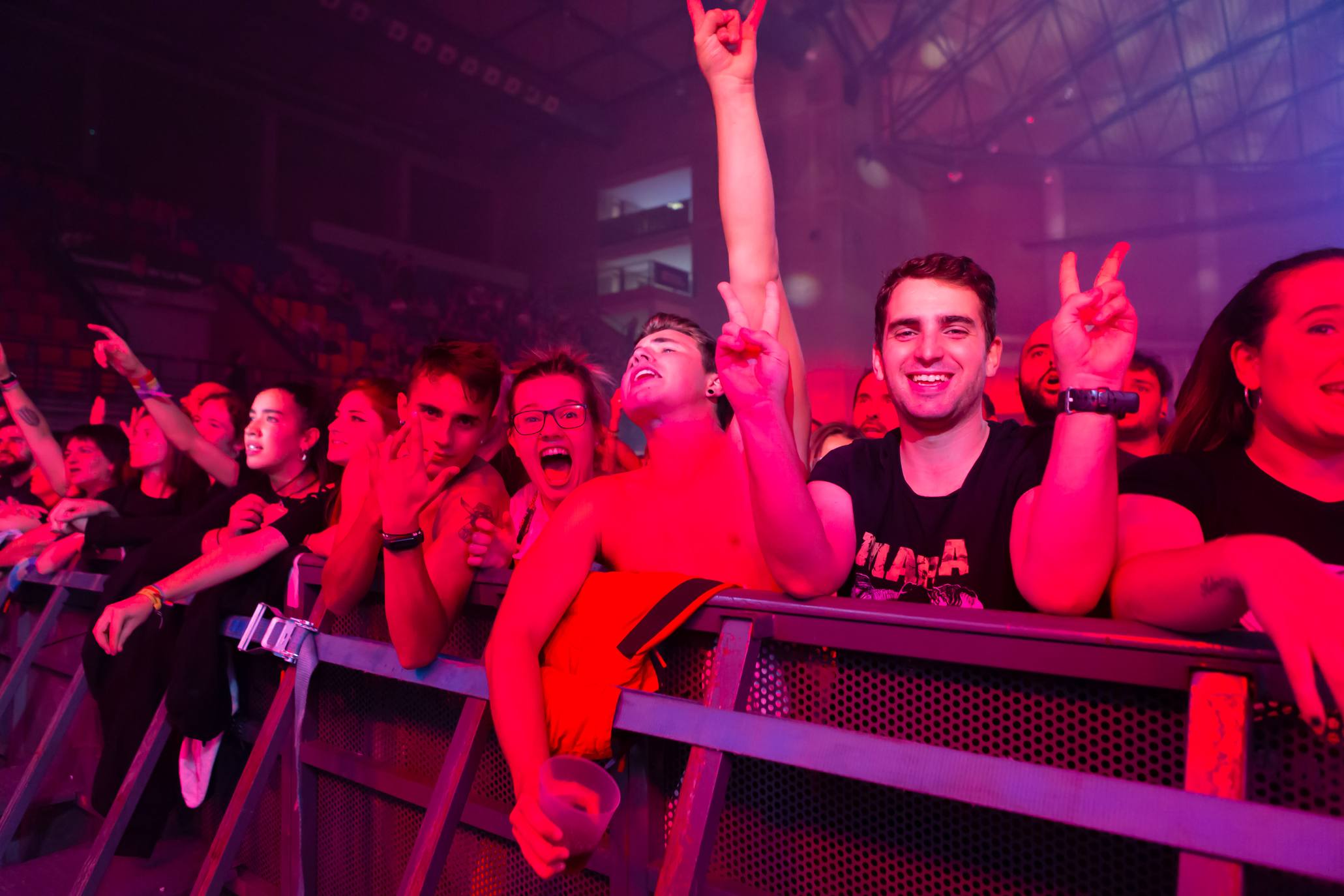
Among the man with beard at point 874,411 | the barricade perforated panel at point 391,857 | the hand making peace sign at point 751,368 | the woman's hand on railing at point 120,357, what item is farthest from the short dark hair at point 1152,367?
the woman's hand on railing at point 120,357

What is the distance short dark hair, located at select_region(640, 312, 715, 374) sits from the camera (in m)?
1.68

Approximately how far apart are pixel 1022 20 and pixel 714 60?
11.5 m

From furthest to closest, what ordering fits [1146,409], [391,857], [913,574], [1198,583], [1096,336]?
[1146,409], [391,857], [913,574], [1096,336], [1198,583]

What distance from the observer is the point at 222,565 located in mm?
2176

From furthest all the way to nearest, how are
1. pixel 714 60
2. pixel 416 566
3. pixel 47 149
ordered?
pixel 47 149
pixel 714 60
pixel 416 566

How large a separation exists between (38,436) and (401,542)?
4.24m

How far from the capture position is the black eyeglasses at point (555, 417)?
1.99 m

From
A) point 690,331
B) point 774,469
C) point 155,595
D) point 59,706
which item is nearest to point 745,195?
point 690,331

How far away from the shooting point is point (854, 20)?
473 inches

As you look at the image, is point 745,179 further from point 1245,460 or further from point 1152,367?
point 1152,367

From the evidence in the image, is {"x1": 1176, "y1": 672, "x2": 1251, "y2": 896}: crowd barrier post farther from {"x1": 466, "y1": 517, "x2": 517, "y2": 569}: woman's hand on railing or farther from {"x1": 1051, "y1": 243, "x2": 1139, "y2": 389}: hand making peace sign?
{"x1": 466, "y1": 517, "x2": 517, "y2": 569}: woman's hand on railing

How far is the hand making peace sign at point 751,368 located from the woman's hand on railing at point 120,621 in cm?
193

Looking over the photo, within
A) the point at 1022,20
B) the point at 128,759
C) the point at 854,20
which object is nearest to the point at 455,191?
the point at 854,20

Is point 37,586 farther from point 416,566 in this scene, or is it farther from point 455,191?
point 455,191
